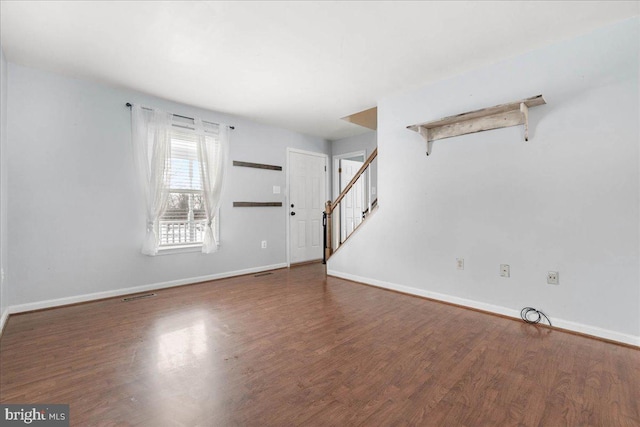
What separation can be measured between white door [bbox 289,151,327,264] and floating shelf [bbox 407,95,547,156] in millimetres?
2659

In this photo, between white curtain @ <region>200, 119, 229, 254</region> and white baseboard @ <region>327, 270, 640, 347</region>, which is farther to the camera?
white curtain @ <region>200, 119, 229, 254</region>

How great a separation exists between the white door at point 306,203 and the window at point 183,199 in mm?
1704

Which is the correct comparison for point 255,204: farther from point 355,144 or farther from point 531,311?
point 531,311

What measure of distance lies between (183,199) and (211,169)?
60 cm

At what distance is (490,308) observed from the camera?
9.81 feet

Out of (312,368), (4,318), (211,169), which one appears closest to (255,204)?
(211,169)

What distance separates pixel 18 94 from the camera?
3.00 m

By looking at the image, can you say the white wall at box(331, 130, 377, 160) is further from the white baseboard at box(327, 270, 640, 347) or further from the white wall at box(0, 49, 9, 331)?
the white wall at box(0, 49, 9, 331)

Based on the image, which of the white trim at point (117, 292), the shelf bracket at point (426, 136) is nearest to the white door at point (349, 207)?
the white trim at point (117, 292)

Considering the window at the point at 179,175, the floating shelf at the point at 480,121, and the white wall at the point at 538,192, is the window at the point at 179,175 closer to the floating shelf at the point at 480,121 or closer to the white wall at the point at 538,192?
the white wall at the point at 538,192

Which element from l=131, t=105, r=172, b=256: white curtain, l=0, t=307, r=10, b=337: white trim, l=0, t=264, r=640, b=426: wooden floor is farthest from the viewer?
l=131, t=105, r=172, b=256: white curtain

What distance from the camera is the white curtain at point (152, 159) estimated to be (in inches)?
144

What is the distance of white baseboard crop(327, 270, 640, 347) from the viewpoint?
2326 millimetres

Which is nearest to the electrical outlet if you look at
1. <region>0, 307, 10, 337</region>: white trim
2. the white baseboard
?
the white baseboard
